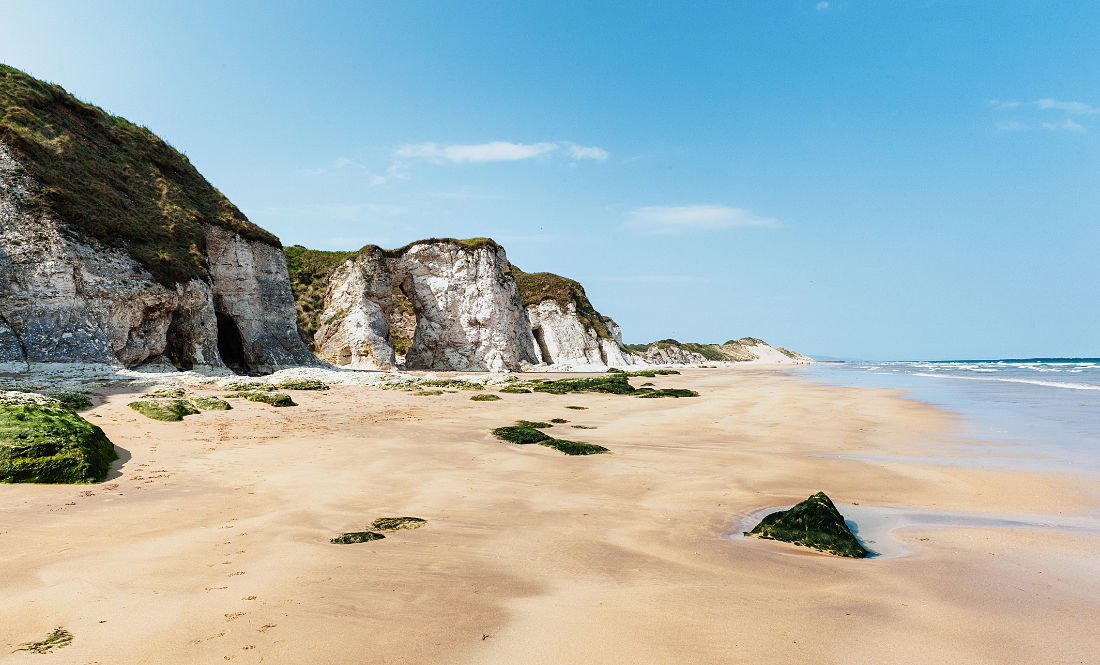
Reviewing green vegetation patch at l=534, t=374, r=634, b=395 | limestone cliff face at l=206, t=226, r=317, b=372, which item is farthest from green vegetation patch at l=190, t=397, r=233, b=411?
limestone cliff face at l=206, t=226, r=317, b=372

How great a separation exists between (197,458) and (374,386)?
12.8 meters

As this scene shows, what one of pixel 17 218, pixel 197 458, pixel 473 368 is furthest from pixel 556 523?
pixel 473 368

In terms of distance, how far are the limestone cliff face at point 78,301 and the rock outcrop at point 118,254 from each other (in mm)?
41

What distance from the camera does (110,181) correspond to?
23766 millimetres

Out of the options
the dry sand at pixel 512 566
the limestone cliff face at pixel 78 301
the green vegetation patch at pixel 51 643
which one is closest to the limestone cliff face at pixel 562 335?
the limestone cliff face at pixel 78 301

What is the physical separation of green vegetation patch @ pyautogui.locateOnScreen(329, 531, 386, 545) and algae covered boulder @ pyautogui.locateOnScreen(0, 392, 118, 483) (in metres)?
3.74

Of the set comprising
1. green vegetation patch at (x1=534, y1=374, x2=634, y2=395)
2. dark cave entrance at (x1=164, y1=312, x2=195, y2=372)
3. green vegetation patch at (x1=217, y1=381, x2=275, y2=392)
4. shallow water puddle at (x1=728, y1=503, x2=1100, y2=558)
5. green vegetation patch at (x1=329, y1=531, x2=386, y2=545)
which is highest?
dark cave entrance at (x1=164, y1=312, x2=195, y2=372)

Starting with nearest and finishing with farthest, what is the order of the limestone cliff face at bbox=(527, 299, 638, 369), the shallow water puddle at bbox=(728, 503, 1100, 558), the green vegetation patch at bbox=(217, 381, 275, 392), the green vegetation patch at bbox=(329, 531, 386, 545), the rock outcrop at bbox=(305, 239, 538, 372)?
the green vegetation patch at bbox=(329, 531, 386, 545)
the shallow water puddle at bbox=(728, 503, 1100, 558)
the green vegetation patch at bbox=(217, 381, 275, 392)
the rock outcrop at bbox=(305, 239, 538, 372)
the limestone cliff face at bbox=(527, 299, 638, 369)

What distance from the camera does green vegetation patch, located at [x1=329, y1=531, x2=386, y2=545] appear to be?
4.52 metres

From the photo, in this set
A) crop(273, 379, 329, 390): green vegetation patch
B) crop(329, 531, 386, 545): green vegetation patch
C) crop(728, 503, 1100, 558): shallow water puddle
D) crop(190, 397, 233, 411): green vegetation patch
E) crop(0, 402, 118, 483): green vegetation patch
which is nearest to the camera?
crop(329, 531, 386, 545): green vegetation patch

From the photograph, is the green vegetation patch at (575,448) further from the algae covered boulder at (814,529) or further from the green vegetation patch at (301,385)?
the green vegetation patch at (301,385)

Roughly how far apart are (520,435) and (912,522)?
6.34 m

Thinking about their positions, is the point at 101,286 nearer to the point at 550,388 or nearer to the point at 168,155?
the point at 168,155

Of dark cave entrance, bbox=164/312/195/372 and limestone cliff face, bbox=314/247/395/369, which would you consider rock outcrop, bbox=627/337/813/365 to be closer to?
limestone cliff face, bbox=314/247/395/369
